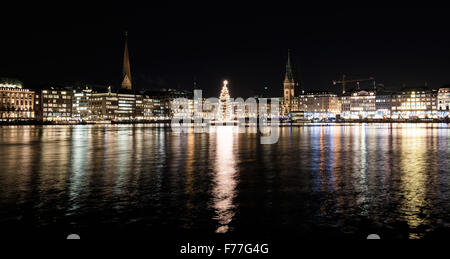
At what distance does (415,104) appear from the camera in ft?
614

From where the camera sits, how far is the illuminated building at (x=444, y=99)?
17388cm

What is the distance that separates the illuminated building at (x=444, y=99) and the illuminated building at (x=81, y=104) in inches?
6038

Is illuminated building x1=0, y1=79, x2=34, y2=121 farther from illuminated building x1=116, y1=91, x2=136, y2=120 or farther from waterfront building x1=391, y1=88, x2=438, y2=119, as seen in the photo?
waterfront building x1=391, y1=88, x2=438, y2=119

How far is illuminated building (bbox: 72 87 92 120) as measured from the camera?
178738mm

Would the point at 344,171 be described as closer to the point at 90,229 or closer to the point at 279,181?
the point at 279,181

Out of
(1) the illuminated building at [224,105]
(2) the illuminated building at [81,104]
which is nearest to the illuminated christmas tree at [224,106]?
(1) the illuminated building at [224,105]

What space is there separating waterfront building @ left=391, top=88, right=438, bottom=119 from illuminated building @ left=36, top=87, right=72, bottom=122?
147 metres

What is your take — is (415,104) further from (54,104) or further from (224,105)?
(54,104)

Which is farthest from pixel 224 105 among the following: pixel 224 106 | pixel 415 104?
pixel 415 104

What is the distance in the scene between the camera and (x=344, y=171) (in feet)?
54.3

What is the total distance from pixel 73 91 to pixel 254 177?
180m

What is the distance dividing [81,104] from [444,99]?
6186 inches

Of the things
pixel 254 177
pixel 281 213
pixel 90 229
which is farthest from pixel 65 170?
pixel 281 213
